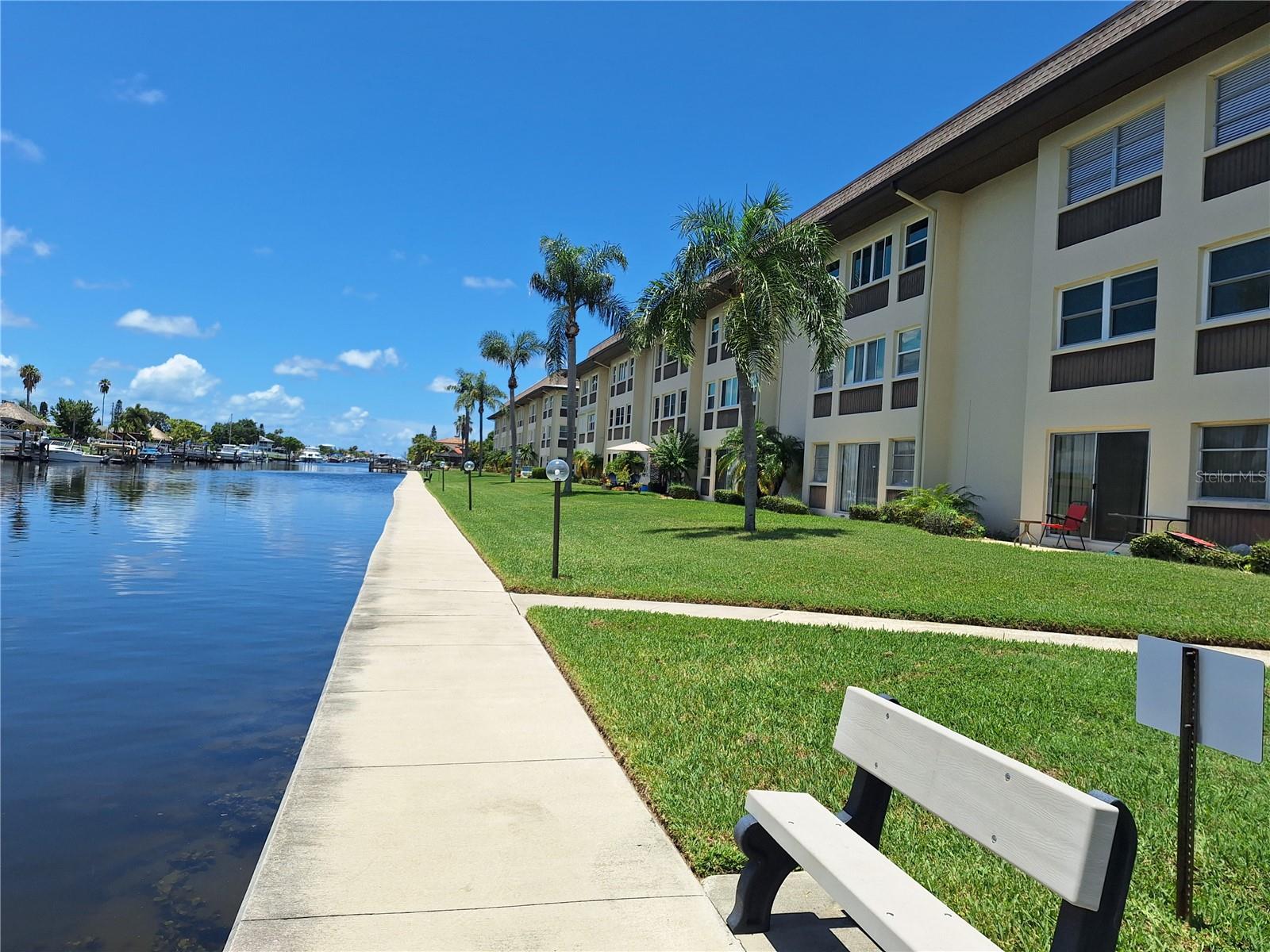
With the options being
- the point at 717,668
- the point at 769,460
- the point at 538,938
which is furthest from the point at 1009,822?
the point at 769,460

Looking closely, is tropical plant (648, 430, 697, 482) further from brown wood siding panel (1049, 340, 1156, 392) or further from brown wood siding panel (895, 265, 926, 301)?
brown wood siding panel (1049, 340, 1156, 392)

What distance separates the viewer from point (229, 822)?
4.48 m

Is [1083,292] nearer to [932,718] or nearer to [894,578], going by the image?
[894,578]

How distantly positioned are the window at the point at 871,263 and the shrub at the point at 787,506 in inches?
260

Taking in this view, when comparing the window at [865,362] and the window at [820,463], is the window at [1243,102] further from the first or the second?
the window at [820,463]

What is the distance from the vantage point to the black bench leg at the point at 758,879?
3.22 m

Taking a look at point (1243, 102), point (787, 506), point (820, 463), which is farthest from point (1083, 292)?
point (820, 463)

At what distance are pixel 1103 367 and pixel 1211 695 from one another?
15.6 meters

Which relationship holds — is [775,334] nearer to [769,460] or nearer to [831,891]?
[769,460]

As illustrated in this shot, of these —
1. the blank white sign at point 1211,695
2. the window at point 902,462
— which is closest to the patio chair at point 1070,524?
the window at point 902,462

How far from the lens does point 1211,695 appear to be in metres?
3.14

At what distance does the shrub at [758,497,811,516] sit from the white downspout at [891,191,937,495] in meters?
4.35

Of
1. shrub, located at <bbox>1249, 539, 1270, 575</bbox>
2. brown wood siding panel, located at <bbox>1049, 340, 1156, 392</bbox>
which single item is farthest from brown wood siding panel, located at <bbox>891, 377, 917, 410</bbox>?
shrub, located at <bbox>1249, 539, 1270, 575</bbox>

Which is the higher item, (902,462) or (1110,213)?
(1110,213)
